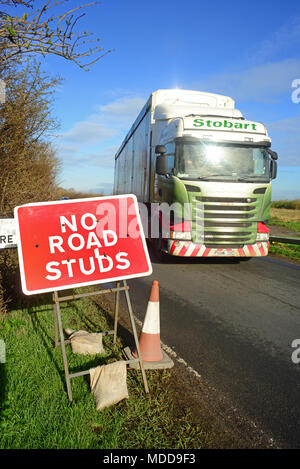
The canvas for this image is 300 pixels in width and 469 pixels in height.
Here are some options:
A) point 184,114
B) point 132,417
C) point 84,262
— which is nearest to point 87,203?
point 84,262

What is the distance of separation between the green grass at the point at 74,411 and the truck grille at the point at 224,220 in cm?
482

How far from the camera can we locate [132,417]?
272 centimetres

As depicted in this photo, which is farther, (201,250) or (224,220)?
(201,250)

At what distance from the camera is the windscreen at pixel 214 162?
816cm

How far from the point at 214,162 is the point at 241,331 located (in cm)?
462

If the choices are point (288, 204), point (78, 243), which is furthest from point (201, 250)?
point (288, 204)

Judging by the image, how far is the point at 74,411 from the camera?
8.82 feet

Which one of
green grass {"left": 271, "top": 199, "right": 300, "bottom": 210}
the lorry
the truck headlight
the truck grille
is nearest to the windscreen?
the lorry

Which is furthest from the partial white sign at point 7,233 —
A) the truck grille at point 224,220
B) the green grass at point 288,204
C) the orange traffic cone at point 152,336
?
the green grass at point 288,204

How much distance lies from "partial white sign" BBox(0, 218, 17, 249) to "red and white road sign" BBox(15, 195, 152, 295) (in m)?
0.58

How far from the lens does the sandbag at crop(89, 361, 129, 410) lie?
9.28 feet

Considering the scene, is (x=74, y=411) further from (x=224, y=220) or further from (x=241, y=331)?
(x=224, y=220)
